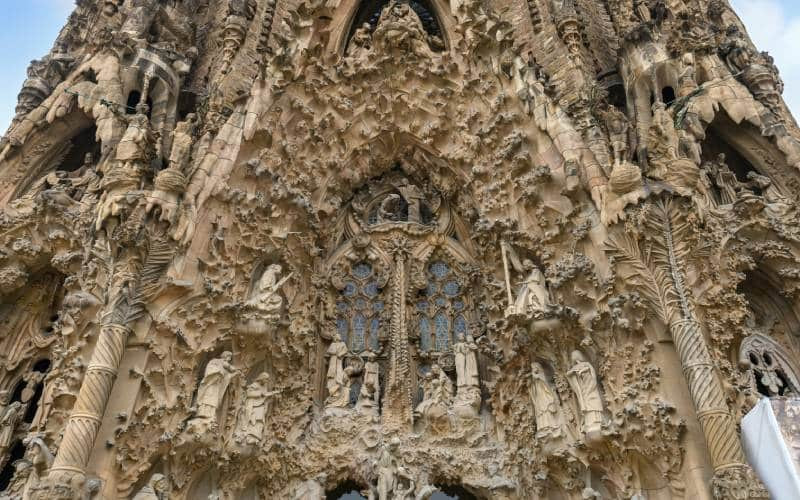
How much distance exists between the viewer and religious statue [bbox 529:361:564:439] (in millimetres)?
6943

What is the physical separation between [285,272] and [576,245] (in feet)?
12.3

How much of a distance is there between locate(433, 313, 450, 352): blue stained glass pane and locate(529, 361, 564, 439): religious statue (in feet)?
5.08

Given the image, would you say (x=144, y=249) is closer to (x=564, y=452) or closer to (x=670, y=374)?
(x=564, y=452)

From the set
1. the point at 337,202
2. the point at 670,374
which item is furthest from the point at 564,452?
the point at 337,202

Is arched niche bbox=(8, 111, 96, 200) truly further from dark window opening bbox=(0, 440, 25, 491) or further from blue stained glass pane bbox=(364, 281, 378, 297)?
blue stained glass pane bbox=(364, 281, 378, 297)

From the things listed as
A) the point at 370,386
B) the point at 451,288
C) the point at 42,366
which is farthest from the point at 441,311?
the point at 42,366

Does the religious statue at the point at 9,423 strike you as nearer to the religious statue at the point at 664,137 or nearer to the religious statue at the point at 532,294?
the religious statue at the point at 532,294

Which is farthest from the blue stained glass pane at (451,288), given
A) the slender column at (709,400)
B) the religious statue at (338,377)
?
the slender column at (709,400)

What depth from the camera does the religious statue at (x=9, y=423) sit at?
7312 mm

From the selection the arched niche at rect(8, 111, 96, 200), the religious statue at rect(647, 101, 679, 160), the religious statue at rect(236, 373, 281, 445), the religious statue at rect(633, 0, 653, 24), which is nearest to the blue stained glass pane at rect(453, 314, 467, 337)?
the religious statue at rect(236, 373, 281, 445)

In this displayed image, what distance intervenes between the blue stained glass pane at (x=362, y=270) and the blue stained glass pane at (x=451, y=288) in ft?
3.87

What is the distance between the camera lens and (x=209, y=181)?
309 inches

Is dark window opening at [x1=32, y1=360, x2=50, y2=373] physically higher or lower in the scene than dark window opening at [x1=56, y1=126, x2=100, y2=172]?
lower

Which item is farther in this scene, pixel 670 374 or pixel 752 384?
pixel 752 384
